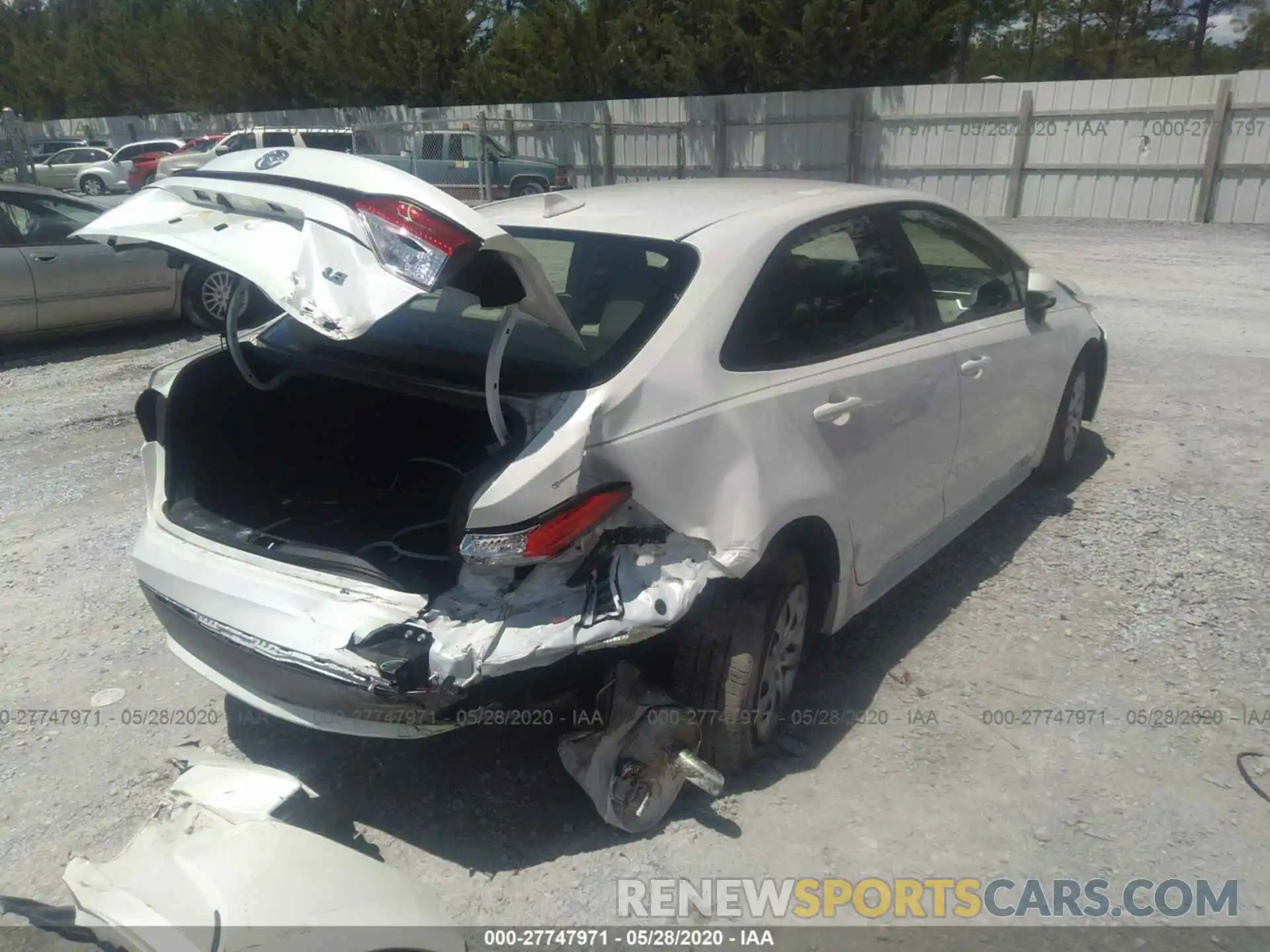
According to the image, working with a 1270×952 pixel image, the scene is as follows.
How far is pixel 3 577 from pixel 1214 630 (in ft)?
16.8

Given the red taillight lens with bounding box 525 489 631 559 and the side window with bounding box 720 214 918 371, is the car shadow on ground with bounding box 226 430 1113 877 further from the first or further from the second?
the side window with bounding box 720 214 918 371

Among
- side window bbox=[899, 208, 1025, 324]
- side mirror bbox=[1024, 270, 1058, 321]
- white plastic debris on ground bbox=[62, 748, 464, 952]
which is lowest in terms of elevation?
white plastic debris on ground bbox=[62, 748, 464, 952]

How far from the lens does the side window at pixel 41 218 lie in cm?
829

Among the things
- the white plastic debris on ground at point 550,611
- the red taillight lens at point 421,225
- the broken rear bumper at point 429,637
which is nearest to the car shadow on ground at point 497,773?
the broken rear bumper at point 429,637

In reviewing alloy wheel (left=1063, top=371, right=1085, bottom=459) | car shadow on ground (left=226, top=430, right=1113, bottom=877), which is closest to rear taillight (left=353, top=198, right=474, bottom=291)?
car shadow on ground (left=226, top=430, right=1113, bottom=877)

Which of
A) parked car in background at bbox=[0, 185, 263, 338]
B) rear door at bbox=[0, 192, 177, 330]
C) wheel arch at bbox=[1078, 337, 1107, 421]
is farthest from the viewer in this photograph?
rear door at bbox=[0, 192, 177, 330]

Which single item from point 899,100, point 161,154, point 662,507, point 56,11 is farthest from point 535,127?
point 56,11

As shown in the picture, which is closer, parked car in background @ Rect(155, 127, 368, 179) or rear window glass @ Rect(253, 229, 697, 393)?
rear window glass @ Rect(253, 229, 697, 393)

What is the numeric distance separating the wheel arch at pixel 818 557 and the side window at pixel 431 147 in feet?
57.1

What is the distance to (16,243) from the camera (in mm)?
8203

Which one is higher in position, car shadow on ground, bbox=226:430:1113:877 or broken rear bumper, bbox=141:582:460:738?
broken rear bumper, bbox=141:582:460:738

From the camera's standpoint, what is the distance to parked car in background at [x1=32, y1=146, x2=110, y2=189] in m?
28.8

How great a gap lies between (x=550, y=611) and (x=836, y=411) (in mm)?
A: 1184

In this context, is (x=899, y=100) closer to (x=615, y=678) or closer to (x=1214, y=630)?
(x=1214, y=630)
